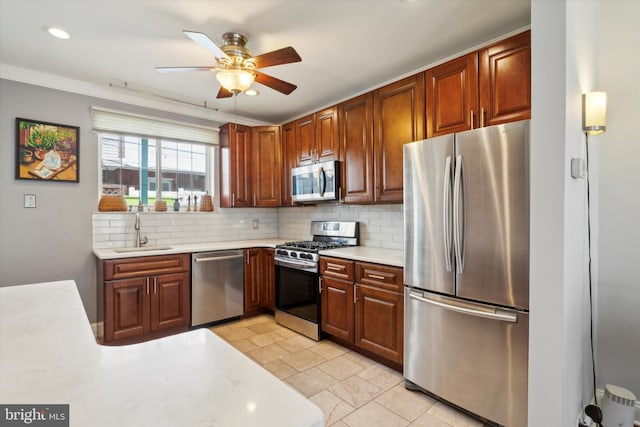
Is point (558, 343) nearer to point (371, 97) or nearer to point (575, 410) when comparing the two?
point (575, 410)

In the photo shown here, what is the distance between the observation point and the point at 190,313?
332 cm

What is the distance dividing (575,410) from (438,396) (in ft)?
2.43

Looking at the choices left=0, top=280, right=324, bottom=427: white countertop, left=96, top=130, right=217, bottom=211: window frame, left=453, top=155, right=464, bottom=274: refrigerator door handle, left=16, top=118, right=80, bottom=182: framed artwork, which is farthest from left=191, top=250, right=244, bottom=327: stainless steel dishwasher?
left=453, top=155, right=464, bottom=274: refrigerator door handle

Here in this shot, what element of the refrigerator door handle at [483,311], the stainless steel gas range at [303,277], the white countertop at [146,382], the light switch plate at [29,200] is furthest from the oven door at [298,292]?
the light switch plate at [29,200]

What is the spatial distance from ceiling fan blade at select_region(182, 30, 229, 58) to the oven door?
205 cm

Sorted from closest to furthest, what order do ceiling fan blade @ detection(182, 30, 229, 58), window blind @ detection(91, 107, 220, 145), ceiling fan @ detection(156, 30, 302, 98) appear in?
ceiling fan blade @ detection(182, 30, 229, 58) → ceiling fan @ detection(156, 30, 302, 98) → window blind @ detection(91, 107, 220, 145)

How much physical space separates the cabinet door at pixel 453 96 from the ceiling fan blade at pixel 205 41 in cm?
160

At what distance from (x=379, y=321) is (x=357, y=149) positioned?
163 centimetres

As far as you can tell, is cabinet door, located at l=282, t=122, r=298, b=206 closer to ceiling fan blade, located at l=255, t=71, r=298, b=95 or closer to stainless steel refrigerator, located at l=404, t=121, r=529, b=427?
ceiling fan blade, located at l=255, t=71, r=298, b=95

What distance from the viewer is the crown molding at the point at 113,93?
111 inches

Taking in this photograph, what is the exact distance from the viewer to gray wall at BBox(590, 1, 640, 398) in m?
1.90

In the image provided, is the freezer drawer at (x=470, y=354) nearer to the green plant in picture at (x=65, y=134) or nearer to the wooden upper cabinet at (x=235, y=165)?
the wooden upper cabinet at (x=235, y=165)

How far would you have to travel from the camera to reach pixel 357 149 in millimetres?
3111

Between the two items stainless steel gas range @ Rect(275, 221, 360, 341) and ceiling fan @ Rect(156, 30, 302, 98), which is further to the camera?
stainless steel gas range @ Rect(275, 221, 360, 341)
